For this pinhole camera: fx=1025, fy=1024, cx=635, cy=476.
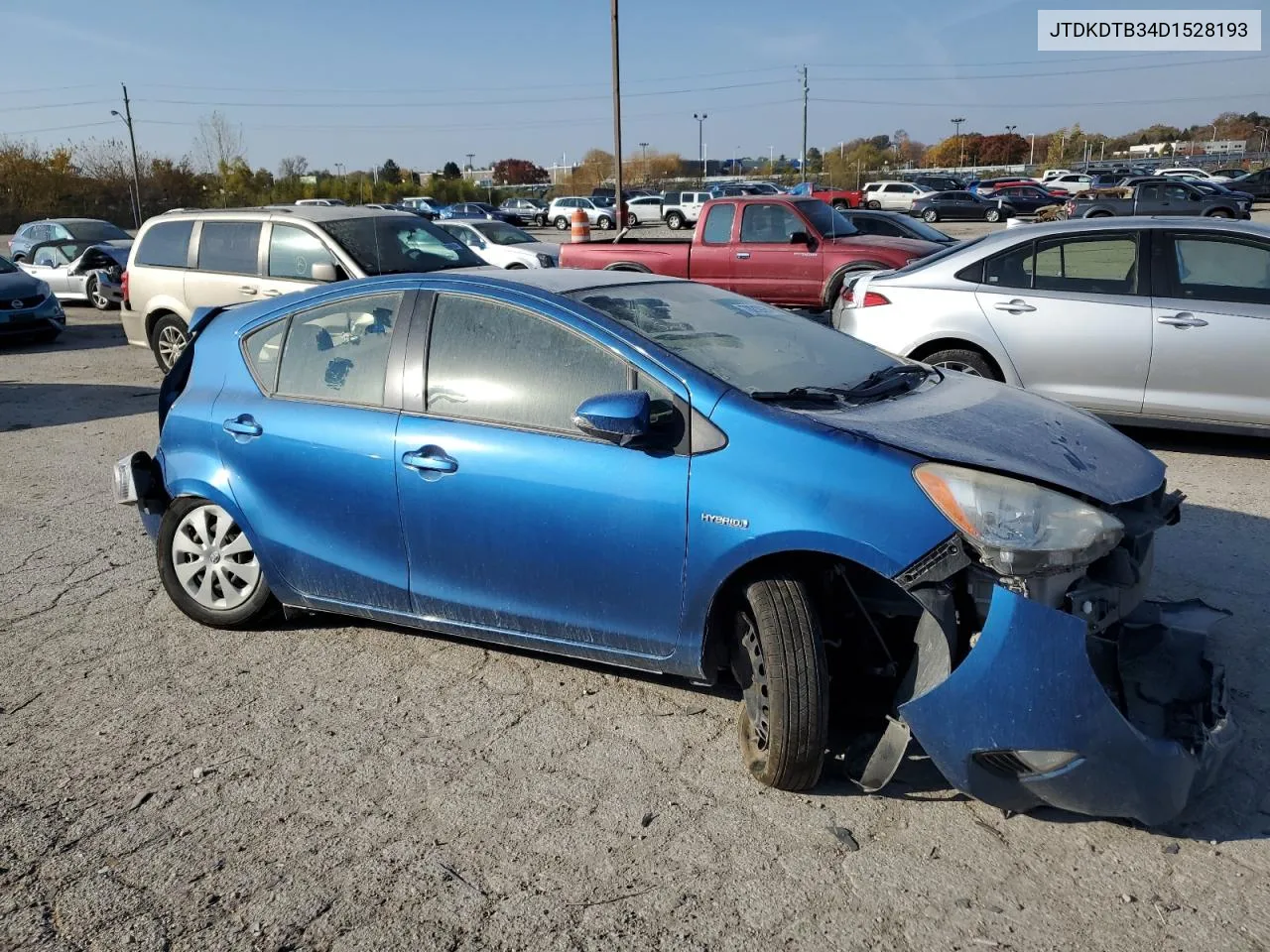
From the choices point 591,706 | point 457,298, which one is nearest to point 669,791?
point 591,706

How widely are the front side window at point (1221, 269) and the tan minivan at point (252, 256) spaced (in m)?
6.57

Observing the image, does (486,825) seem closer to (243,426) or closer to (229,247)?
(243,426)

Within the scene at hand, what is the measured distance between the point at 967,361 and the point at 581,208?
42.9m

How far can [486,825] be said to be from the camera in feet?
10.3

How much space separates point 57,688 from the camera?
13.4ft

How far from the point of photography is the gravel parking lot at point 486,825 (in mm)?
2689

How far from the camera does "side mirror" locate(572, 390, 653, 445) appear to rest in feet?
10.7

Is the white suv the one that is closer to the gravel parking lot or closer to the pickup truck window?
the pickup truck window

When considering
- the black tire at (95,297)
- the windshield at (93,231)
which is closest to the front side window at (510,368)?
the black tire at (95,297)

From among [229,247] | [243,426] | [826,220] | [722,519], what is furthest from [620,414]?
[826,220]

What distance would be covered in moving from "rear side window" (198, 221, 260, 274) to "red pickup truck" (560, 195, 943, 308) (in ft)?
15.2

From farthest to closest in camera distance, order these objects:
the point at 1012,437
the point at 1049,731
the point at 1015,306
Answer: the point at 1015,306 < the point at 1012,437 < the point at 1049,731

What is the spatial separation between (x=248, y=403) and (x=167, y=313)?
7736mm

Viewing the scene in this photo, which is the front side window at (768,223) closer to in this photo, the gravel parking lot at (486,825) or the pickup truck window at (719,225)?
the pickup truck window at (719,225)
